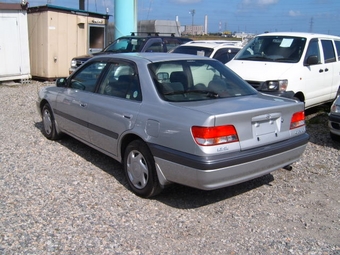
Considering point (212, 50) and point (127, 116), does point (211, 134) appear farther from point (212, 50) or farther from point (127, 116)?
point (212, 50)

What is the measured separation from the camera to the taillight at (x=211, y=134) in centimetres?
373

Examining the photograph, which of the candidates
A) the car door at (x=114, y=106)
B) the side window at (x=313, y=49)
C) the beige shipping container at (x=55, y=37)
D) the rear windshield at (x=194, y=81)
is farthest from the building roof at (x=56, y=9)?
the rear windshield at (x=194, y=81)

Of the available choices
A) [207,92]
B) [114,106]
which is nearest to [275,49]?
[207,92]

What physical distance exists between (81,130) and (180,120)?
7.05 feet

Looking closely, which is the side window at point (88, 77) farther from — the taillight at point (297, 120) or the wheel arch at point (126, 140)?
the taillight at point (297, 120)

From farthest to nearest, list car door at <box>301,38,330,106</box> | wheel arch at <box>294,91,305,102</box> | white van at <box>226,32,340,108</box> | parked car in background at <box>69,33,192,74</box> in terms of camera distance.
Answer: parked car in background at <box>69,33,192,74</box>
car door at <box>301,38,330,106</box>
wheel arch at <box>294,91,305,102</box>
white van at <box>226,32,340,108</box>

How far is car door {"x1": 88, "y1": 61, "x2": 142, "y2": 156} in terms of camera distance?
4582 millimetres

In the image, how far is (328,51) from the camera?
8.99m

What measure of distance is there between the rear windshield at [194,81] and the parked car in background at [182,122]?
11 millimetres

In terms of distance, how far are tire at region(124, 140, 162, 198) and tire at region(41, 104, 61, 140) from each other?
2343 mm

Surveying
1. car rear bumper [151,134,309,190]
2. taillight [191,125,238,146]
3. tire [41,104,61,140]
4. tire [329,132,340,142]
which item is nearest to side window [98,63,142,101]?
car rear bumper [151,134,309,190]

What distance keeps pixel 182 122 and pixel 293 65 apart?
469 centimetres

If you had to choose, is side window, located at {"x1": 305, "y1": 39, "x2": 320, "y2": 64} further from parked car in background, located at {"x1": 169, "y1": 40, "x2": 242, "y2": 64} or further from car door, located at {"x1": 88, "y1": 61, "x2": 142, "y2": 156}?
car door, located at {"x1": 88, "y1": 61, "x2": 142, "y2": 156}

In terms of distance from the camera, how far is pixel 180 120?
3900 millimetres
